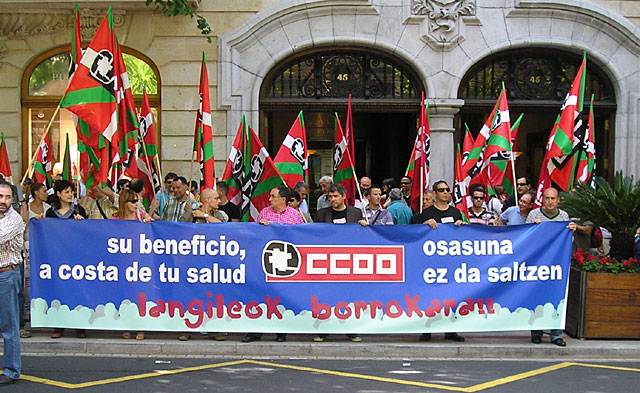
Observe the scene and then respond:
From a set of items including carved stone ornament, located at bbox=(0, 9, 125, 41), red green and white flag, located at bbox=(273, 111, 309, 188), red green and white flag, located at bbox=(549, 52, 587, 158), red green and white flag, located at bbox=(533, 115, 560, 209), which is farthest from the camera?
carved stone ornament, located at bbox=(0, 9, 125, 41)

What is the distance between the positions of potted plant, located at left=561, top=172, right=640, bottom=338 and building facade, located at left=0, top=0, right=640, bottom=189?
6.20m

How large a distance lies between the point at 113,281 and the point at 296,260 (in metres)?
1.99

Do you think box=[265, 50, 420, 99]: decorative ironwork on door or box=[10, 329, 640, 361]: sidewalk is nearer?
box=[10, 329, 640, 361]: sidewalk

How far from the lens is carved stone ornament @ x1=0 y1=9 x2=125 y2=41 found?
47.5 ft

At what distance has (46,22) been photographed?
1465 cm

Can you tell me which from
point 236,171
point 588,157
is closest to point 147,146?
point 236,171

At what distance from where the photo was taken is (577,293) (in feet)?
28.9

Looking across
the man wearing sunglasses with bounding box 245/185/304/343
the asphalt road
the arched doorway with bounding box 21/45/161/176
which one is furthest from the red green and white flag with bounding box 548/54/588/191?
the arched doorway with bounding box 21/45/161/176

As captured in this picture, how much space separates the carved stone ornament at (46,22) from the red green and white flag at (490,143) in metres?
7.19

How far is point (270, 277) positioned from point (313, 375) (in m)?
1.46

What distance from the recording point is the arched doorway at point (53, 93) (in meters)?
14.9

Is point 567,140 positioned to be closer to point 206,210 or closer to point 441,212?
point 441,212

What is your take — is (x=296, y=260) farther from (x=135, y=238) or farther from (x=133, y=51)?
(x=133, y=51)

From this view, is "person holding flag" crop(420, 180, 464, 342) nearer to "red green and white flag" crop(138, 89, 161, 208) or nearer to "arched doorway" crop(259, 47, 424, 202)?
"red green and white flag" crop(138, 89, 161, 208)
